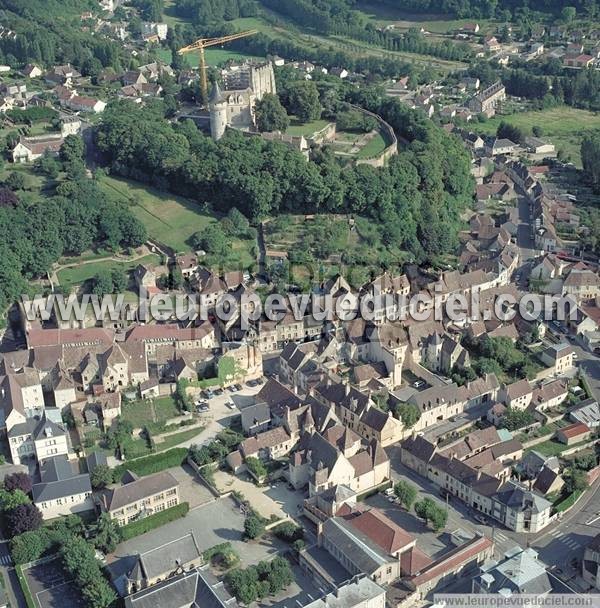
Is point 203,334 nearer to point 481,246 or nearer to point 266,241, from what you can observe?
point 266,241

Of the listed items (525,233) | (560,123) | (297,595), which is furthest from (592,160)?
(297,595)

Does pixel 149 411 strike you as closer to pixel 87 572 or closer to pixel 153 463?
pixel 153 463

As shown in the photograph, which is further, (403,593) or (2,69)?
(2,69)

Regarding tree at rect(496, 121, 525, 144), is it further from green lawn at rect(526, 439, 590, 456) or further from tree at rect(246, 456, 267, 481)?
tree at rect(246, 456, 267, 481)

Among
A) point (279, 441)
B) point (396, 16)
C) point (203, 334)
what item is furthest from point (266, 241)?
point (396, 16)

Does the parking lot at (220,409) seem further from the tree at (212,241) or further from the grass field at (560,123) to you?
the grass field at (560,123)

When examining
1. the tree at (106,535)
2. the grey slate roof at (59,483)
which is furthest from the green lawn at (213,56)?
the tree at (106,535)
